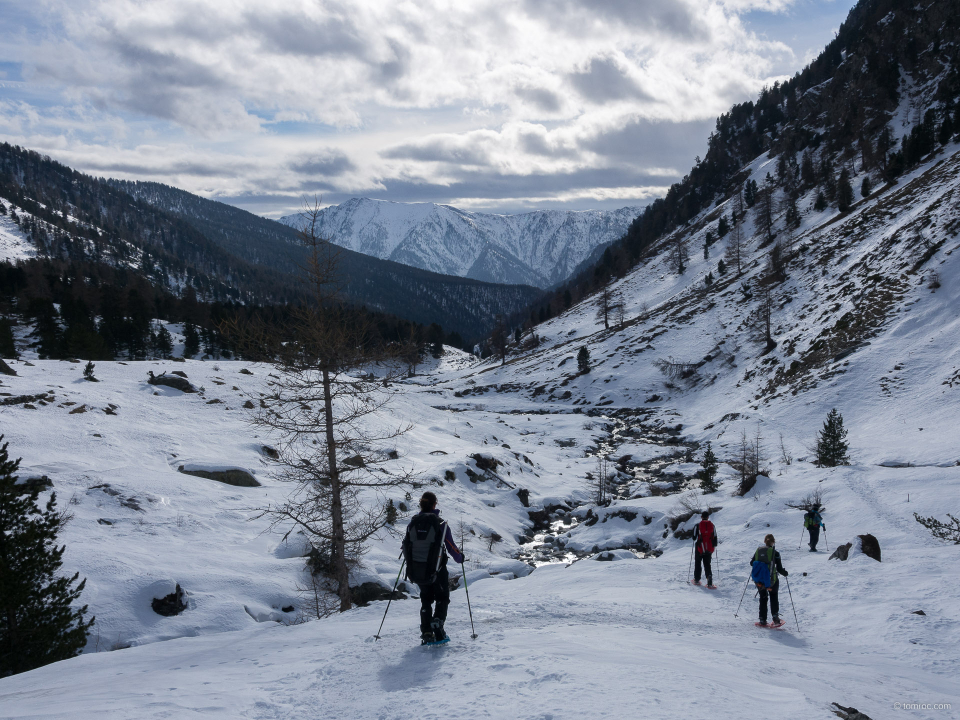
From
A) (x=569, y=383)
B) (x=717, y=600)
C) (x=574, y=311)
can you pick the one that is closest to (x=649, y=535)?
(x=717, y=600)

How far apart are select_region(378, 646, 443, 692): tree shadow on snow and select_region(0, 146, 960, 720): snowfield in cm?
5

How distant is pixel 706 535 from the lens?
519 inches

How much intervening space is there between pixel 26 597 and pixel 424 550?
6.82 m

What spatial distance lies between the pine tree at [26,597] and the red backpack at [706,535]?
46.3 ft

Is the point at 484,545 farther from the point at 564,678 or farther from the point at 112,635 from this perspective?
the point at 564,678

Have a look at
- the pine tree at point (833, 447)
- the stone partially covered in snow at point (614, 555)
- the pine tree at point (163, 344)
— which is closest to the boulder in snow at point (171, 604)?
the stone partially covered in snow at point (614, 555)

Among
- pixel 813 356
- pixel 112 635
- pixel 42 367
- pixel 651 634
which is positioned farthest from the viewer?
pixel 813 356

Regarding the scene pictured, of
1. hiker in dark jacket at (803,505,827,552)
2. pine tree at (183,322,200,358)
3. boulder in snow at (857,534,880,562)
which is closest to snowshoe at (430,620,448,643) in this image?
boulder in snow at (857,534,880,562)

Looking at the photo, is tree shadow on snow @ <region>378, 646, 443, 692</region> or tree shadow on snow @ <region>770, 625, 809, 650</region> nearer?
tree shadow on snow @ <region>378, 646, 443, 692</region>

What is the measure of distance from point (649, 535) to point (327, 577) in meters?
13.1

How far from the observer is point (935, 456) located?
20.8 m

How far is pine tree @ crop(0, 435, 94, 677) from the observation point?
7938mm

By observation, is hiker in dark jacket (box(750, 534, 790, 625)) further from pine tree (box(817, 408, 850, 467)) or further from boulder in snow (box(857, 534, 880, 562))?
pine tree (box(817, 408, 850, 467))

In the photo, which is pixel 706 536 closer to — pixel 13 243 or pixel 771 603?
pixel 771 603
